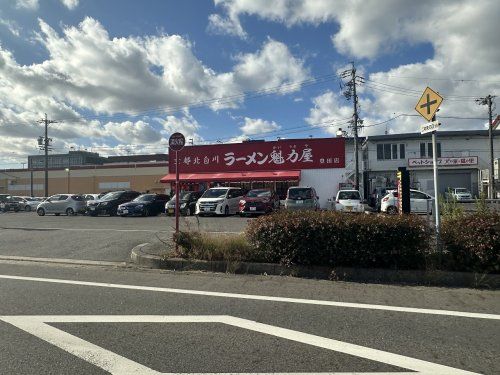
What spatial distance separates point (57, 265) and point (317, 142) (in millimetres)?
24610

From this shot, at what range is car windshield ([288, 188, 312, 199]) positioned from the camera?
2044 centimetres

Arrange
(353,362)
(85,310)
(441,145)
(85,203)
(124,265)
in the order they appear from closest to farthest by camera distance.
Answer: (353,362)
(85,310)
(124,265)
(85,203)
(441,145)

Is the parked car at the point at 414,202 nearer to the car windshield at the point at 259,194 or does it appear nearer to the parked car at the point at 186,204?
the car windshield at the point at 259,194

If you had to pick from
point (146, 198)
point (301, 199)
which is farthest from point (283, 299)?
point (146, 198)

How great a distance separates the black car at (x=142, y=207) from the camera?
2391 cm

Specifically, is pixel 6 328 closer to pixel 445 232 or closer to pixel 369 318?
pixel 369 318

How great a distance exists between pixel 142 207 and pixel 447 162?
3428 centimetres

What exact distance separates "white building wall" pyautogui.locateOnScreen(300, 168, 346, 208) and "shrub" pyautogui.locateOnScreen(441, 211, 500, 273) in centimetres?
2355

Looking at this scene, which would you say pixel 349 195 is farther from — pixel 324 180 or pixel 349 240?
pixel 349 240

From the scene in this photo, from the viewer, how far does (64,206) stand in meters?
27.3

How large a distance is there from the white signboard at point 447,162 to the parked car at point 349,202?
79.4 ft

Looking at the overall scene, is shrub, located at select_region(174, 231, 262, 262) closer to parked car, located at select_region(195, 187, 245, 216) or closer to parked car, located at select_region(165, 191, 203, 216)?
parked car, located at select_region(195, 187, 245, 216)

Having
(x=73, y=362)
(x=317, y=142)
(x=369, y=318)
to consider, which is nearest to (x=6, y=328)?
(x=73, y=362)

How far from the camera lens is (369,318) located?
4957 millimetres
